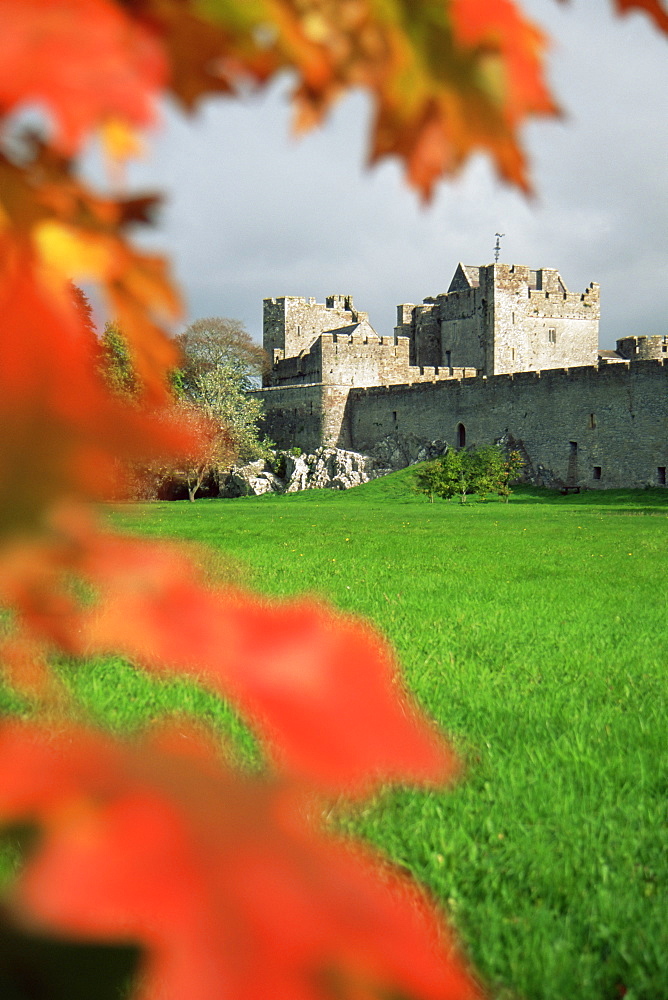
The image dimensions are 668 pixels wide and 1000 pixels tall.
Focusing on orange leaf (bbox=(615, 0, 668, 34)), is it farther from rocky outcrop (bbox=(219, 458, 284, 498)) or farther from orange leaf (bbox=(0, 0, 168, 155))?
rocky outcrop (bbox=(219, 458, 284, 498))

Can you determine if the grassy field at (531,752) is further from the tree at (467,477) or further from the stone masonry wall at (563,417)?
the stone masonry wall at (563,417)

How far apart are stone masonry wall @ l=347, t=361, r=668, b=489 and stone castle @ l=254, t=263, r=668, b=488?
0.12 feet

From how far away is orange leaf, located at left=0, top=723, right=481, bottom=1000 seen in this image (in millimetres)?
282

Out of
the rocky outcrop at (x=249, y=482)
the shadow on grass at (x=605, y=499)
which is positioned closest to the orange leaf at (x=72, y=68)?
the shadow on grass at (x=605, y=499)

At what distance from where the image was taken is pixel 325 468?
35.0 meters

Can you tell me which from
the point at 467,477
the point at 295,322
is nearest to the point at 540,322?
the point at 295,322

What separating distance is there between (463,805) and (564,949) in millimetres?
832

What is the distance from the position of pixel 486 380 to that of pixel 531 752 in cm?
3128

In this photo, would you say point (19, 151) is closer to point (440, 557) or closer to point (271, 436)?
point (440, 557)

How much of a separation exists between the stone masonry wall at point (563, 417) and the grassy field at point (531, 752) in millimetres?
21339

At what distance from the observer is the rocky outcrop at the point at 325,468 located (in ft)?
113

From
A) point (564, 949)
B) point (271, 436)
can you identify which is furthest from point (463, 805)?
point (271, 436)

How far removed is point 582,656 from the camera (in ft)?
16.4

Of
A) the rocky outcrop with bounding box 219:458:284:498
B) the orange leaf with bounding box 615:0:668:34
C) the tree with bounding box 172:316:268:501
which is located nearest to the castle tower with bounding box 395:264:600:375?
the tree with bounding box 172:316:268:501
